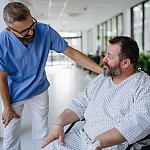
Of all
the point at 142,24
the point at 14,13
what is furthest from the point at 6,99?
the point at 142,24

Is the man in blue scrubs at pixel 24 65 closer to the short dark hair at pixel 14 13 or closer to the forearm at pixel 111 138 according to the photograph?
the short dark hair at pixel 14 13

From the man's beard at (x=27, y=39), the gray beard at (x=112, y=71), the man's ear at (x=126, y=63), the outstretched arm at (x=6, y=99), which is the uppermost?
the man's beard at (x=27, y=39)

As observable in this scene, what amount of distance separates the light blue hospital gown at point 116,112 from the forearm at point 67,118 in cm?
3

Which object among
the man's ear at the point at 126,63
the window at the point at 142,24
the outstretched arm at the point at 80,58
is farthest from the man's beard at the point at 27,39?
the window at the point at 142,24

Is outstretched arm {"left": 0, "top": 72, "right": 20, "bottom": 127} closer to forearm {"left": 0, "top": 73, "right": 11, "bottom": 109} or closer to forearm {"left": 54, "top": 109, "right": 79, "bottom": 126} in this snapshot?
forearm {"left": 0, "top": 73, "right": 11, "bottom": 109}

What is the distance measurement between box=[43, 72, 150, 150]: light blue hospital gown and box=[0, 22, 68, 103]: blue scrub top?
352 millimetres

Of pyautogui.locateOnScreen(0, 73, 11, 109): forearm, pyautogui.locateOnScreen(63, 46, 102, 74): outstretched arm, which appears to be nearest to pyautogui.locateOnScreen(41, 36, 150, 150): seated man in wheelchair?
pyautogui.locateOnScreen(63, 46, 102, 74): outstretched arm

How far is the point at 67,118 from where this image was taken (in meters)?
1.66

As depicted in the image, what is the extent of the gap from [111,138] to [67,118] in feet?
1.40

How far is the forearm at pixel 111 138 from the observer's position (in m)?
1.30

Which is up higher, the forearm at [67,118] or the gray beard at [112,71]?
the gray beard at [112,71]

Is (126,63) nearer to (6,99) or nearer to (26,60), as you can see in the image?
(26,60)

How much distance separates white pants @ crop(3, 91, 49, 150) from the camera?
1.80 meters

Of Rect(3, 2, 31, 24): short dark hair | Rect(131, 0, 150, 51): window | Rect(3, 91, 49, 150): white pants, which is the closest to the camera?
Rect(3, 2, 31, 24): short dark hair
